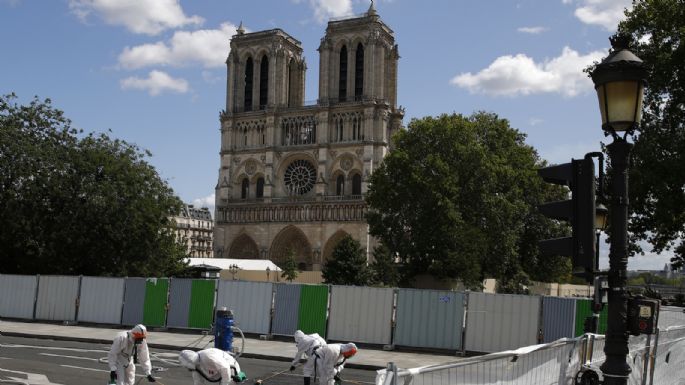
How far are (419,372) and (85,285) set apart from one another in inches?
935

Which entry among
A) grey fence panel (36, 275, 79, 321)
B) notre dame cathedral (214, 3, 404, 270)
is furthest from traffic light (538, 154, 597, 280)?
notre dame cathedral (214, 3, 404, 270)

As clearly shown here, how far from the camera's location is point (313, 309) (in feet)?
74.9

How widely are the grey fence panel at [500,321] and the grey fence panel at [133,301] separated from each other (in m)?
11.5

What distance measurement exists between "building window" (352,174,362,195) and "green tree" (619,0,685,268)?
158 feet

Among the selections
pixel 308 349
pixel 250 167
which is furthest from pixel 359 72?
pixel 308 349

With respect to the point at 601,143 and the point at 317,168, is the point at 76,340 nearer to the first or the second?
the point at 601,143

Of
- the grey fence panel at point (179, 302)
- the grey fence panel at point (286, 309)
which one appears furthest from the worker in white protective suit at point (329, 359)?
the grey fence panel at point (179, 302)

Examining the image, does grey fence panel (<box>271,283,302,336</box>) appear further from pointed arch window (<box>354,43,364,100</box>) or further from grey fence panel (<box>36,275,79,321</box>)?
pointed arch window (<box>354,43,364,100</box>)

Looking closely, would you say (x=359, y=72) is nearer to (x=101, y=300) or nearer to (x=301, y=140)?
(x=301, y=140)

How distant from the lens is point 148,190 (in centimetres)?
3731

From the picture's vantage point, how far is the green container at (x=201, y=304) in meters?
24.2

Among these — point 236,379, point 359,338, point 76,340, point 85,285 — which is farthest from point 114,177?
point 236,379

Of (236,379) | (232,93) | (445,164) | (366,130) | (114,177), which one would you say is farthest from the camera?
(232,93)

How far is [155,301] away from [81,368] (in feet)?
30.1
